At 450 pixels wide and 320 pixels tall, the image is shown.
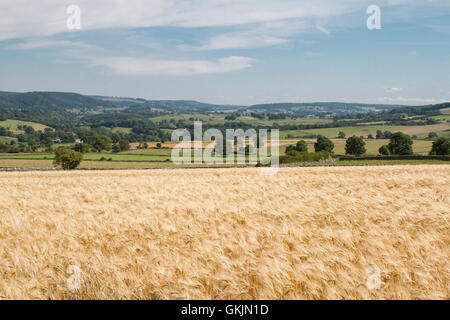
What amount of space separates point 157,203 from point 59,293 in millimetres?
4939

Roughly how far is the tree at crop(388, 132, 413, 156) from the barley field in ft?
332

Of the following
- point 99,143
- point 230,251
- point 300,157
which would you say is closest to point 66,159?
point 300,157

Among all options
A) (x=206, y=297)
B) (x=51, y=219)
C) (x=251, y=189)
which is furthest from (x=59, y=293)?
(x=251, y=189)

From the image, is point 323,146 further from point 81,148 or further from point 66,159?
point 81,148

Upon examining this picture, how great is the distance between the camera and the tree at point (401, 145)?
324 ft

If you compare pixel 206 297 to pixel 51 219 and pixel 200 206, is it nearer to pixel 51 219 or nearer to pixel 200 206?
pixel 200 206

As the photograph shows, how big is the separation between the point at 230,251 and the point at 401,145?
351ft

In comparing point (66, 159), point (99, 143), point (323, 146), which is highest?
point (99, 143)

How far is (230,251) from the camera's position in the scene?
516cm

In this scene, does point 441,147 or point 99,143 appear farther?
point 99,143

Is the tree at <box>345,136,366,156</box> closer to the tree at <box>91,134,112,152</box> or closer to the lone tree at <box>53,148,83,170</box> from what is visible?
the lone tree at <box>53,148,83,170</box>

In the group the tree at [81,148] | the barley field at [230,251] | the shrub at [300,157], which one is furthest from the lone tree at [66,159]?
the barley field at [230,251]

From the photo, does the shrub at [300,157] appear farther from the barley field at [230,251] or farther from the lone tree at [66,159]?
the barley field at [230,251]
